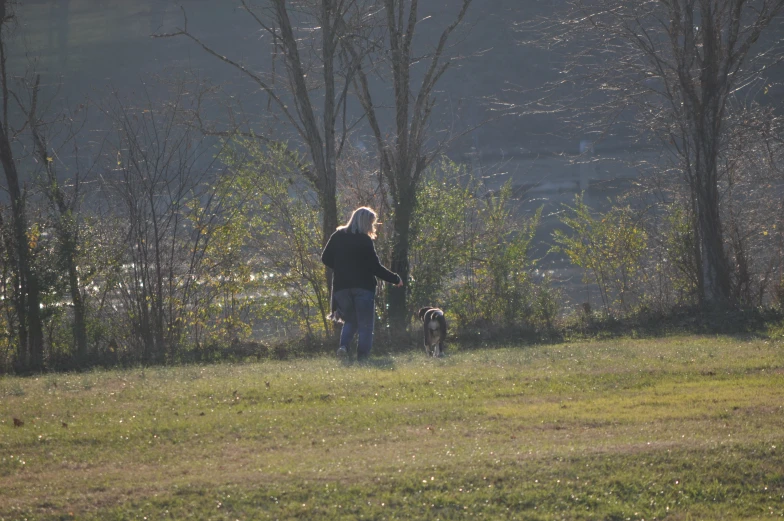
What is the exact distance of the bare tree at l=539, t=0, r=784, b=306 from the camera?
1527 cm

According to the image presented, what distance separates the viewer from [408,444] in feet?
20.1

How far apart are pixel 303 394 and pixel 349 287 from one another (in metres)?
2.80

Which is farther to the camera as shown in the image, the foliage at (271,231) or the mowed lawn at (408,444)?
the foliage at (271,231)

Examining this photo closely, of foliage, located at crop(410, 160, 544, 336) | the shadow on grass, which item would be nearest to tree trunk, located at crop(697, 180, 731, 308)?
foliage, located at crop(410, 160, 544, 336)

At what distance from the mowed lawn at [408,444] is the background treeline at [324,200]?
16.8 feet

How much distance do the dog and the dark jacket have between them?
1108 millimetres

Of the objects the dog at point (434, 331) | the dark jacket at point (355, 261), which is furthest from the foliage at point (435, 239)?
the dark jacket at point (355, 261)

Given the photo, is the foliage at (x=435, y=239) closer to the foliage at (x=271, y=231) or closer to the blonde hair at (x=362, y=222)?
the foliage at (x=271, y=231)

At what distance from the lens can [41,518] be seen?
15.7ft

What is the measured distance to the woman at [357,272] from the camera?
34.5 ft

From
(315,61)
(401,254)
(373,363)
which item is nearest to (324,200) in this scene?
(401,254)

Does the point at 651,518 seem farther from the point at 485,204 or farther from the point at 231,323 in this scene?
the point at 485,204

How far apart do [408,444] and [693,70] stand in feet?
39.5

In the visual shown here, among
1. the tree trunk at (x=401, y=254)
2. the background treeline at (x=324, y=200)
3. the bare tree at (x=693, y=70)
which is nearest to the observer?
the background treeline at (x=324, y=200)
